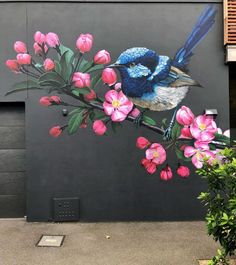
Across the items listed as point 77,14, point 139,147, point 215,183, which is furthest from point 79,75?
point 215,183

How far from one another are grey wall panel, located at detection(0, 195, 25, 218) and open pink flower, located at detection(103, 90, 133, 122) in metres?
2.28

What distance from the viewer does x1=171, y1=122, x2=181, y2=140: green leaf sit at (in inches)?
276

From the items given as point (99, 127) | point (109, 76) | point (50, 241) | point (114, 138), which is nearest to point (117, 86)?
point (109, 76)

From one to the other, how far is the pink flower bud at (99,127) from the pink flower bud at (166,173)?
132 cm

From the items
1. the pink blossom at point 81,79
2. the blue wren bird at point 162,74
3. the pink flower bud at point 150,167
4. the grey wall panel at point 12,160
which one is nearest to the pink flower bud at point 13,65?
the pink blossom at point 81,79

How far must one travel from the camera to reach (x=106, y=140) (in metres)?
6.96

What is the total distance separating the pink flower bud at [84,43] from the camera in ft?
22.7

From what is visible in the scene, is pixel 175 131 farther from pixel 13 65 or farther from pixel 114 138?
pixel 13 65

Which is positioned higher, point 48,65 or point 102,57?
point 102,57

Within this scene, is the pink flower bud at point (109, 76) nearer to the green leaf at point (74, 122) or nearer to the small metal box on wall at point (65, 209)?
the green leaf at point (74, 122)

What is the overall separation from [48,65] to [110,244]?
3.32 metres

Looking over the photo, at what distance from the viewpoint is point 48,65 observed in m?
6.89

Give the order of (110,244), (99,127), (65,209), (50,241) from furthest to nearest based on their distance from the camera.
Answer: (99,127)
(65,209)
(50,241)
(110,244)

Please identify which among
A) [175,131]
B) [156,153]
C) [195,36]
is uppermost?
[195,36]
